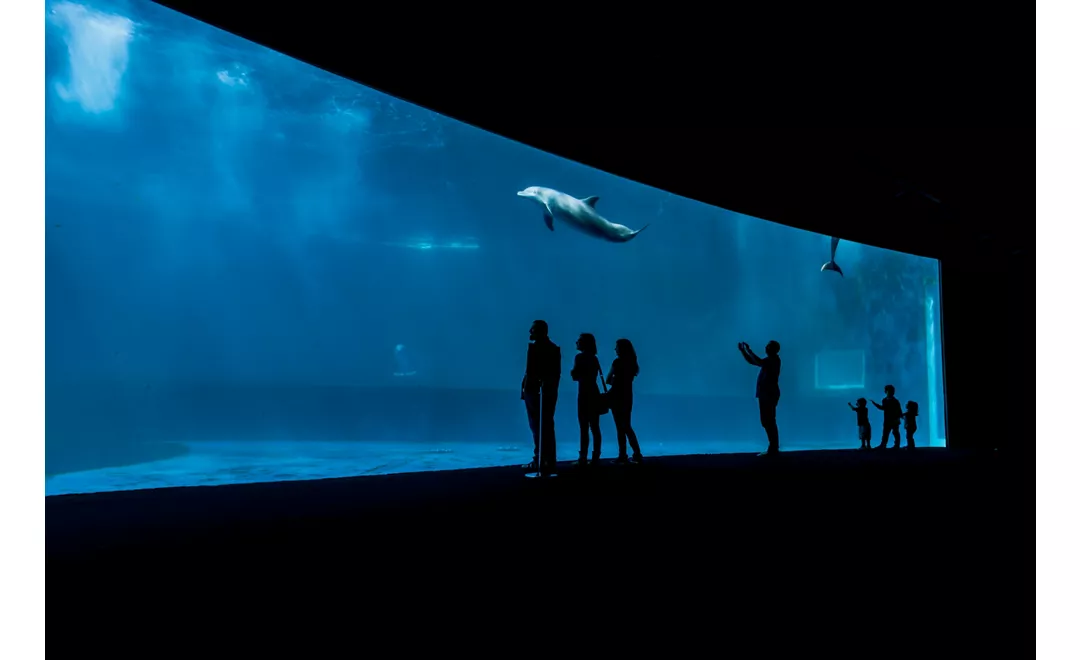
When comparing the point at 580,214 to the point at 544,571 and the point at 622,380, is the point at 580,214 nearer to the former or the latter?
the point at 622,380

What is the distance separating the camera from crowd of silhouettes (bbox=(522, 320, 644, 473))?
6328 millimetres

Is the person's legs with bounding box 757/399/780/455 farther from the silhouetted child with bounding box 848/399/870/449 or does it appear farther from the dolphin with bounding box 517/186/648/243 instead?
the dolphin with bounding box 517/186/648/243

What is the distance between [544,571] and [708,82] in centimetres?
453

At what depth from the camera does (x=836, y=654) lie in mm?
1915

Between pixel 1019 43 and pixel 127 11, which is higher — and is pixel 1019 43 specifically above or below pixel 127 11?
below

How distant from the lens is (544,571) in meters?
2.84

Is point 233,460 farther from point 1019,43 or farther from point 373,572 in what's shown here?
point 1019,43

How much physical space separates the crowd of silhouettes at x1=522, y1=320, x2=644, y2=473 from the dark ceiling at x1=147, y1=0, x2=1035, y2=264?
2.18m

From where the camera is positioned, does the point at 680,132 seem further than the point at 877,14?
Yes

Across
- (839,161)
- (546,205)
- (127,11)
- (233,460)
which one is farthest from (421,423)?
(839,161)

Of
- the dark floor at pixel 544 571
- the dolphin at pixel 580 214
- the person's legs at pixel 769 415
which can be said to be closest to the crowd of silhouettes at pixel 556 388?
the dark floor at pixel 544 571

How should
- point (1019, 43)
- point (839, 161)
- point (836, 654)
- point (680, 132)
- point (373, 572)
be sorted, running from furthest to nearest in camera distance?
point (839, 161)
point (680, 132)
point (1019, 43)
point (373, 572)
point (836, 654)

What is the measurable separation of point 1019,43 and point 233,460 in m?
28.8

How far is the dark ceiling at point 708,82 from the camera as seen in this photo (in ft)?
14.7
